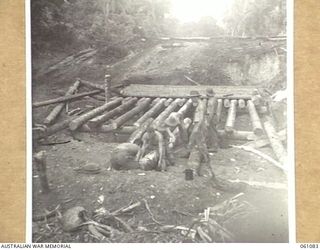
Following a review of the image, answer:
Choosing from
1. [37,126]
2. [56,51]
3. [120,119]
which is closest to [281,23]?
[120,119]

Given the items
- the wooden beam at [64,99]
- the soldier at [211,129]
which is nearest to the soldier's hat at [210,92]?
the soldier at [211,129]

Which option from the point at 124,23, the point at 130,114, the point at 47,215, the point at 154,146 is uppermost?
the point at 124,23

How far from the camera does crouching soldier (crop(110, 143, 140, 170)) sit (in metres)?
1.36

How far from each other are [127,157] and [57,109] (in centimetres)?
27

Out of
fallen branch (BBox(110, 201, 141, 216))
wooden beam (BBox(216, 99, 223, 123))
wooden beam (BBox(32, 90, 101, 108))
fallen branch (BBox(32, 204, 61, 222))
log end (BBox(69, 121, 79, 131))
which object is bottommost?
fallen branch (BBox(32, 204, 61, 222))

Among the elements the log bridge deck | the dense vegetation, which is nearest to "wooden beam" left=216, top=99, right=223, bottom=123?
the log bridge deck

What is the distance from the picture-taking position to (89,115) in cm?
139

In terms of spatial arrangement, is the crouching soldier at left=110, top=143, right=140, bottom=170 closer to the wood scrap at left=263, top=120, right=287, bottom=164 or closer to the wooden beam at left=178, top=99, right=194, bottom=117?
the wooden beam at left=178, top=99, right=194, bottom=117

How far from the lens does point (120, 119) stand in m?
1.38

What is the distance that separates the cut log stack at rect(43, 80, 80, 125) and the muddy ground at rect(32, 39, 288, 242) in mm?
19

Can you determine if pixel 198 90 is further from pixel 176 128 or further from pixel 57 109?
pixel 57 109

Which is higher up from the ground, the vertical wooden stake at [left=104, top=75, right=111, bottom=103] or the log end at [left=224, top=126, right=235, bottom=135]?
the vertical wooden stake at [left=104, top=75, right=111, bottom=103]

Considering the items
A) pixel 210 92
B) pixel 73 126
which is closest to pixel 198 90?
pixel 210 92

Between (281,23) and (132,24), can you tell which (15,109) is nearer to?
(132,24)
